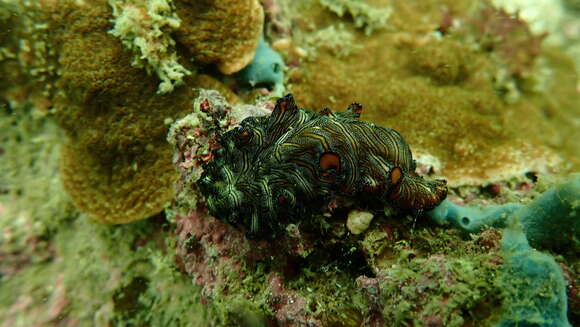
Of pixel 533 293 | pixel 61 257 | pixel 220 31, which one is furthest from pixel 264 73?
pixel 61 257

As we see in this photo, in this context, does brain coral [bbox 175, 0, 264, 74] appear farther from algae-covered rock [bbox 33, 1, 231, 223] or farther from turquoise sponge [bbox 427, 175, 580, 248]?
turquoise sponge [bbox 427, 175, 580, 248]

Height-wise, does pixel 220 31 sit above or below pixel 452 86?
above

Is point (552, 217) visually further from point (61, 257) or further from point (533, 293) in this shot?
point (61, 257)

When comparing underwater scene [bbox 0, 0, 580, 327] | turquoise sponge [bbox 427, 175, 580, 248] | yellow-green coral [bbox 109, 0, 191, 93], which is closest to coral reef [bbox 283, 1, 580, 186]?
underwater scene [bbox 0, 0, 580, 327]

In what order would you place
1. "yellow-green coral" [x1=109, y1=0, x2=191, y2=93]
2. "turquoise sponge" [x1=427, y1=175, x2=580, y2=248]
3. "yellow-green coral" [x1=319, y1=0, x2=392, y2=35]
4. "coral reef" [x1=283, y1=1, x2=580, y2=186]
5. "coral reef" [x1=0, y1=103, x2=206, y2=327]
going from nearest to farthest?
1. "turquoise sponge" [x1=427, y1=175, x2=580, y2=248]
2. "yellow-green coral" [x1=109, y1=0, x2=191, y2=93]
3. "coral reef" [x1=283, y1=1, x2=580, y2=186]
4. "coral reef" [x1=0, y1=103, x2=206, y2=327]
5. "yellow-green coral" [x1=319, y1=0, x2=392, y2=35]

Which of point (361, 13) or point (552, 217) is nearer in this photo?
point (552, 217)

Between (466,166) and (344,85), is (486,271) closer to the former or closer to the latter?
(466,166)

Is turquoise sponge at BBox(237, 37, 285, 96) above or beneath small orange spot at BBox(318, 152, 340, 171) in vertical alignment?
beneath

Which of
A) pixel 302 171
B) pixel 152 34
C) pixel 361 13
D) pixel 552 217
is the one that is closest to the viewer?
pixel 552 217

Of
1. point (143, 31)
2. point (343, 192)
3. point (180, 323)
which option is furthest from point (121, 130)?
point (343, 192)
